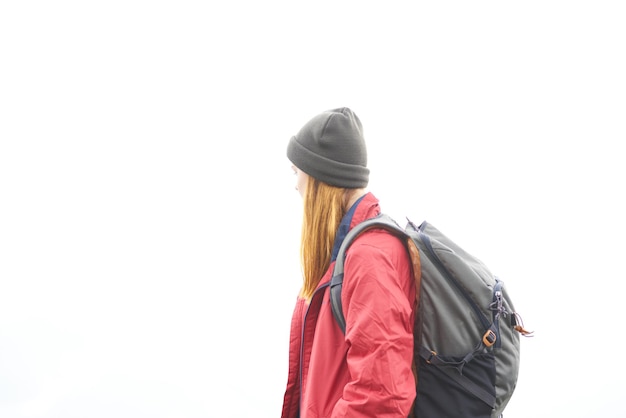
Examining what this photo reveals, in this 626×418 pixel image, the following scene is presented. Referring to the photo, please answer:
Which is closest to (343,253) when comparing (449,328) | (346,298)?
(346,298)

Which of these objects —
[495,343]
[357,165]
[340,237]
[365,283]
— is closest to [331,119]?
[357,165]

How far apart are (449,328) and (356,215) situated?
0.75 feet

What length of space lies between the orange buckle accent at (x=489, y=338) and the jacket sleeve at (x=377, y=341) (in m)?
0.12

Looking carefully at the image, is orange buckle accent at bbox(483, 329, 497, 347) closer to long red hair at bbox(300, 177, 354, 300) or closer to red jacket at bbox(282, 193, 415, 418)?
red jacket at bbox(282, 193, 415, 418)

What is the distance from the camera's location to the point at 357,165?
1.00m

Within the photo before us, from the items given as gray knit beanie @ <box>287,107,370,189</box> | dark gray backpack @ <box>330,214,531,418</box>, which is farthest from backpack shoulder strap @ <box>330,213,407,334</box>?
gray knit beanie @ <box>287,107,370,189</box>

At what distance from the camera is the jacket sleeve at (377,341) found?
803 millimetres

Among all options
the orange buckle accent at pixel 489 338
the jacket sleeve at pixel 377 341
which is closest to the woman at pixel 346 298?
the jacket sleeve at pixel 377 341

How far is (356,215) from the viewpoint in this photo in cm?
96

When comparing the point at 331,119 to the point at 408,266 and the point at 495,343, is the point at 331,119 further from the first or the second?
the point at 495,343

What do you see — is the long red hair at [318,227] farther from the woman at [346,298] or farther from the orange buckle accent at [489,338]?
the orange buckle accent at [489,338]

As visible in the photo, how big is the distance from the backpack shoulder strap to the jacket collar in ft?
0.21

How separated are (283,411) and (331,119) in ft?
1.65

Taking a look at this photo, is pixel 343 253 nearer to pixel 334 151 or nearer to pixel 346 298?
pixel 346 298
